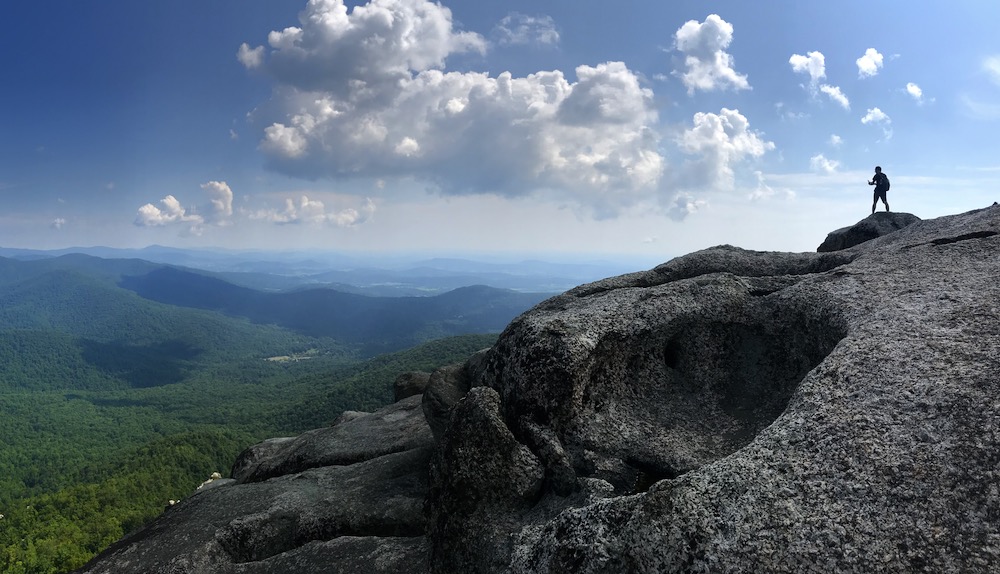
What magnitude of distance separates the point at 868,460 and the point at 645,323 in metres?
8.10

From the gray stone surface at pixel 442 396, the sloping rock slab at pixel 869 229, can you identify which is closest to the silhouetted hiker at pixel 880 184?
the sloping rock slab at pixel 869 229

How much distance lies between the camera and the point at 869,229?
92.9 ft

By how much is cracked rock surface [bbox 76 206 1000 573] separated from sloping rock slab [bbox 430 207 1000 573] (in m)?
0.04

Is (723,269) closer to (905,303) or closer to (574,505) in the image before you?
(905,303)

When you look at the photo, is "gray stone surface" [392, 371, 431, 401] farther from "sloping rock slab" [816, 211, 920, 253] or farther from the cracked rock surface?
"sloping rock slab" [816, 211, 920, 253]

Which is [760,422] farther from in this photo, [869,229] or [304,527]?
[869,229]

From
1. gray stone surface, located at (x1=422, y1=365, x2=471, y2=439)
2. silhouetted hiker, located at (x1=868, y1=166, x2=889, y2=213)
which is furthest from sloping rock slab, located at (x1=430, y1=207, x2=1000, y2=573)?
silhouetted hiker, located at (x1=868, y1=166, x2=889, y2=213)

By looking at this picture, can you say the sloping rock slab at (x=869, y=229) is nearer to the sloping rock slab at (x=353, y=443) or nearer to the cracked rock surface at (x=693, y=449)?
the cracked rock surface at (x=693, y=449)

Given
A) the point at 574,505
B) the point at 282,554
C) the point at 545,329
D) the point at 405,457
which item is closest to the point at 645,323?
the point at 545,329

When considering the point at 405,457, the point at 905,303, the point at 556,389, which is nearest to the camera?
the point at 905,303

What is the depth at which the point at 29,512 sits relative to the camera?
348 feet

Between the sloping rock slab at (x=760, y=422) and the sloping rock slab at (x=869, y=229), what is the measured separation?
624 cm

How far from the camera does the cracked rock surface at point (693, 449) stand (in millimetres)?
7785

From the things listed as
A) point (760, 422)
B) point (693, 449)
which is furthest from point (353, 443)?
point (760, 422)
